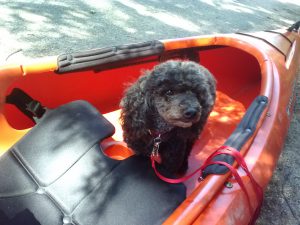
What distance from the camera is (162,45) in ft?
8.82

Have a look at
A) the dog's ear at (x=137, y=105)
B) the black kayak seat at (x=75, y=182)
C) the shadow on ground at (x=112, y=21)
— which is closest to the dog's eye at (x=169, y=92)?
the dog's ear at (x=137, y=105)

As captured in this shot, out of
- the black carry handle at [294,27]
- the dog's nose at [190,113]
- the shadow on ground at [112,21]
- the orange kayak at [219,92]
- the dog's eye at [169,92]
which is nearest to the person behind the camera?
the orange kayak at [219,92]

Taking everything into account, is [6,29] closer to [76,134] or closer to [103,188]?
[76,134]

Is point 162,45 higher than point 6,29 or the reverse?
higher

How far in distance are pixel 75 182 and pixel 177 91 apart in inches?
32.9

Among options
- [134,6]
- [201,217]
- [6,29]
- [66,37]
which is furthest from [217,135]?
[134,6]

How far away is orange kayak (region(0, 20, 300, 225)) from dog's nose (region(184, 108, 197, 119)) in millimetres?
273

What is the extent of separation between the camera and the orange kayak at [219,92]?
161cm

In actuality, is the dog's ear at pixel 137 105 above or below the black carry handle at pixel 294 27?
below

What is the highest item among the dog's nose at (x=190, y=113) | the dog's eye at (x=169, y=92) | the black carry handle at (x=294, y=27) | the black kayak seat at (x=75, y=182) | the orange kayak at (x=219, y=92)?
the black carry handle at (x=294, y=27)

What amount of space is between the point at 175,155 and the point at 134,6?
13.6 ft

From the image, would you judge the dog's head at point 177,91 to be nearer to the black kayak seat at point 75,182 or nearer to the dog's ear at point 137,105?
the dog's ear at point 137,105

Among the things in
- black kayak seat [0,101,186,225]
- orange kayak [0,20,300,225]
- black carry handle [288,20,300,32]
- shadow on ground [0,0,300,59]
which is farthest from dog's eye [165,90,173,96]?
shadow on ground [0,0,300,59]

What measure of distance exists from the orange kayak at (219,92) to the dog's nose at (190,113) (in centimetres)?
27
